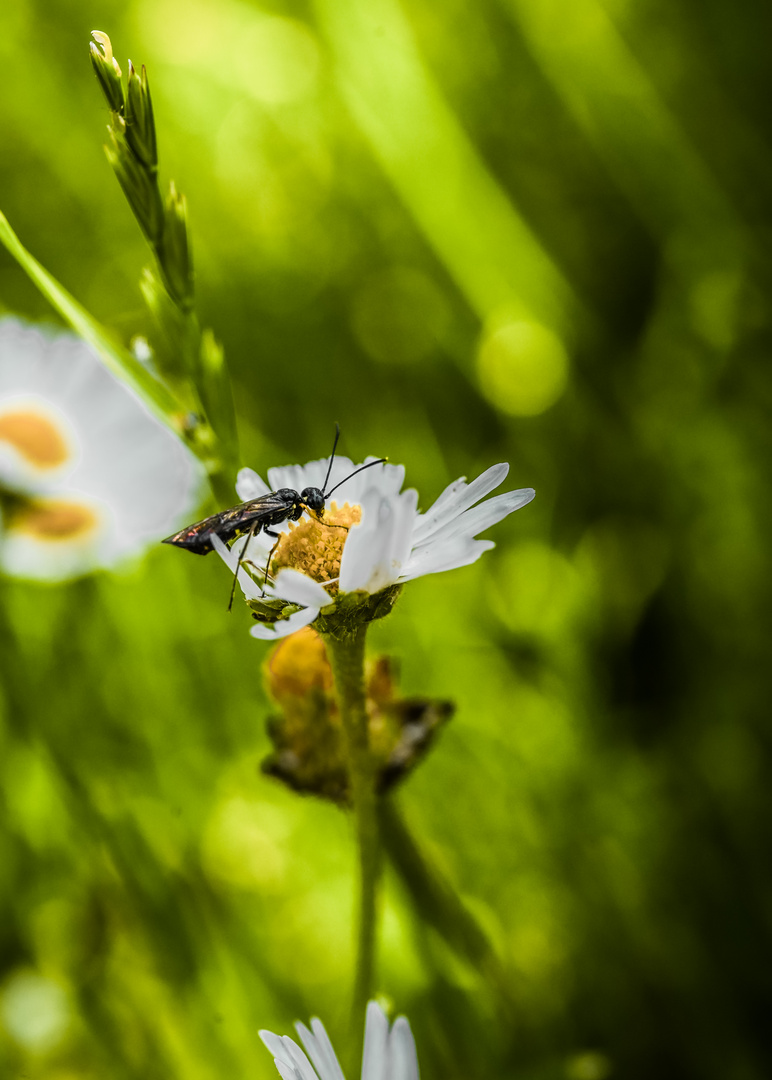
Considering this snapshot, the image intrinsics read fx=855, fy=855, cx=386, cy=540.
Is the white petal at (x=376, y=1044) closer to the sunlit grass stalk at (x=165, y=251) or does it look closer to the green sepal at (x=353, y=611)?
the green sepal at (x=353, y=611)

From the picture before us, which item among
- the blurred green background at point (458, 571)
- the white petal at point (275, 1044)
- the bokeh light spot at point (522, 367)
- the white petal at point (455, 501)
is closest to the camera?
the white petal at point (275, 1044)

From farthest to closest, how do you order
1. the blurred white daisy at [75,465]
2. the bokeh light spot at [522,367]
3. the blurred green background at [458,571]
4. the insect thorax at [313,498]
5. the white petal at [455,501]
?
the bokeh light spot at [522,367], the blurred white daisy at [75,465], the blurred green background at [458,571], the insect thorax at [313,498], the white petal at [455,501]

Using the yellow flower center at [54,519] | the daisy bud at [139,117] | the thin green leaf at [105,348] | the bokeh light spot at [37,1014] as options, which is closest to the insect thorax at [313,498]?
the thin green leaf at [105,348]

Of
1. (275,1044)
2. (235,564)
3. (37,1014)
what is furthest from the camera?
(37,1014)

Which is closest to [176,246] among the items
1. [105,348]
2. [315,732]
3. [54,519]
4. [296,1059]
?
[105,348]

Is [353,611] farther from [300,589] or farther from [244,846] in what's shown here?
[244,846]

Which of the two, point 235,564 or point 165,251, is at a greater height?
point 165,251

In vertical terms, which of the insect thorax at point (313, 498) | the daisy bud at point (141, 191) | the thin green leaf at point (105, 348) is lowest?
the insect thorax at point (313, 498)

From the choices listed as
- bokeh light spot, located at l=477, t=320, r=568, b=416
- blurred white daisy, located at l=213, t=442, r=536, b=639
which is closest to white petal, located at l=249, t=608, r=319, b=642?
blurred white daisy, located at l=213, t=442, r=536, b=639
